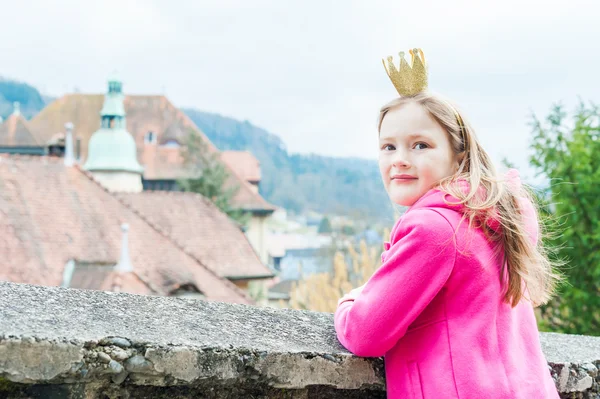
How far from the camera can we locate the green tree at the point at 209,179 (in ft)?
158

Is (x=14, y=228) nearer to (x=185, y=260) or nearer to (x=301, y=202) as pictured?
(x=185, y=260)

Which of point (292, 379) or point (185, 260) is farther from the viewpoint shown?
point (185, 260)

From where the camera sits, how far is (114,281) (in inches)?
936

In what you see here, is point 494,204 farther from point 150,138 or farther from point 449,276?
point 150,138

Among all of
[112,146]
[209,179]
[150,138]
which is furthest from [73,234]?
[150,138]

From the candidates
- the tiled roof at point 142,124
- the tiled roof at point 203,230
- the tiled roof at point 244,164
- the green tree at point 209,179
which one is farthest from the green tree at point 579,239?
the tiled roof at point 244,164

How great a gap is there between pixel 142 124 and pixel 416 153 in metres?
59.9

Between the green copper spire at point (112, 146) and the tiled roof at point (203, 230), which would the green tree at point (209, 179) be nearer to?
the green copper spire at point (112, 146)

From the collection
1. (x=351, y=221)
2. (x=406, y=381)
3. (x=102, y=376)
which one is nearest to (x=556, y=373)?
(x=406, y=381)

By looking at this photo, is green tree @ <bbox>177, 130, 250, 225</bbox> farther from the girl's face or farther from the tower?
the girl's face

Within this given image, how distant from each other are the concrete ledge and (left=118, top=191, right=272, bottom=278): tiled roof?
29.4 meters

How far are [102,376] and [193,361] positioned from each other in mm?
180

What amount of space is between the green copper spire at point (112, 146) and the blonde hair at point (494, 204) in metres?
46.4

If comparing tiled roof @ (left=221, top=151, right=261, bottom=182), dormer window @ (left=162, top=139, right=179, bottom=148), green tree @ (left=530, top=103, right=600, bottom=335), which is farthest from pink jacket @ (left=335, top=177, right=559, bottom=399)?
tiled roof @ (left=221, top=151, right=261, bottom=182)
